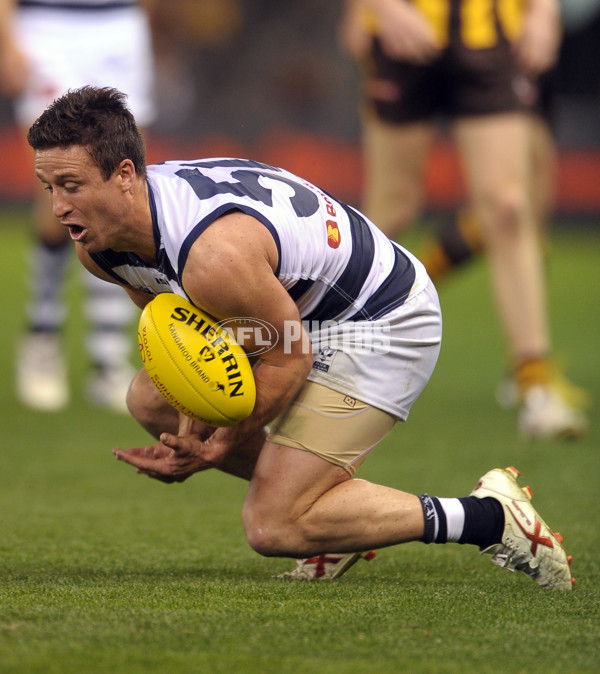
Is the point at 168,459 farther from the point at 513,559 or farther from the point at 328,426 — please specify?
the point at 513,559

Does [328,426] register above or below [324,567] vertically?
above

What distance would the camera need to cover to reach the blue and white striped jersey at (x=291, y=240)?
110 inches

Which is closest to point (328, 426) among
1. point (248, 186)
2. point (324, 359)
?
point (324, 359)

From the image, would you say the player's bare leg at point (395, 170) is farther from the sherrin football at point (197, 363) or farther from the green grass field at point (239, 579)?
the sherrin football at point (197, 363)

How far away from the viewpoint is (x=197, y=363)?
9.17 feet

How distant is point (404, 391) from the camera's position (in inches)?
123

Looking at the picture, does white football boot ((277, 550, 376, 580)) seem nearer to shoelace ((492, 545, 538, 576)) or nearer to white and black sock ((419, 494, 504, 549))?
white and black sock ((419, 494, 504, 549))

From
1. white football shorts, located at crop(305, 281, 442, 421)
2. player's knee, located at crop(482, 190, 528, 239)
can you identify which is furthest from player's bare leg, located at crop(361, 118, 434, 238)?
white football shorts, located at crop(305, 281, 442, 421)

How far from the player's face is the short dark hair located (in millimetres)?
18

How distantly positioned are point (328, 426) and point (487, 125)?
96.8 inches

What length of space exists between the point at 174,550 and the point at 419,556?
659mm

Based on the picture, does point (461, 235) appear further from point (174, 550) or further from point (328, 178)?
point (328, 178)

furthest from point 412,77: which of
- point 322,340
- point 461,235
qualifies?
point 322,340

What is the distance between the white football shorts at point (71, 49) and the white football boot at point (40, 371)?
3.50ft
